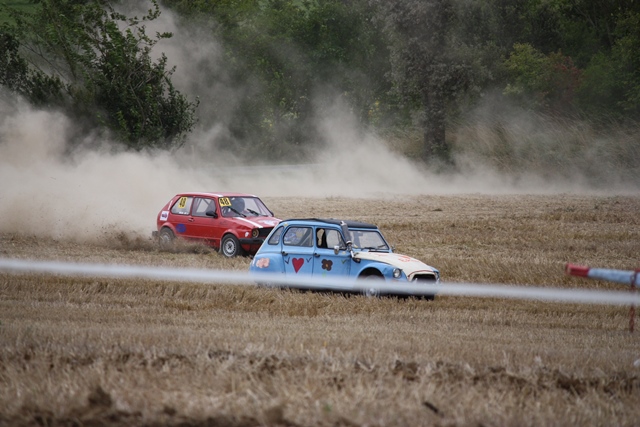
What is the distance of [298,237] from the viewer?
538 inches

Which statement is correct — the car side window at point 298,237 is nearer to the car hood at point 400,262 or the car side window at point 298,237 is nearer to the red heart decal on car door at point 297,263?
the red heart decal on car door at point 297,263

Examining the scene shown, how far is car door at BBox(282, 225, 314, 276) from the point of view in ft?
43.8

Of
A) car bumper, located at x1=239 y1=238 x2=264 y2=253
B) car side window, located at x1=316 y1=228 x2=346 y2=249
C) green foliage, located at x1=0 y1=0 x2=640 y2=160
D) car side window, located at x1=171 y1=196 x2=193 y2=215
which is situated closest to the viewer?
car side window, located at x1=316 y1=228 x2=346 y2=249

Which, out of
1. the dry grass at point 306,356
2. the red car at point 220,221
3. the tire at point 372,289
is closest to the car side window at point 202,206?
the red car at point 220,221

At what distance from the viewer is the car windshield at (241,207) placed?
19.3m

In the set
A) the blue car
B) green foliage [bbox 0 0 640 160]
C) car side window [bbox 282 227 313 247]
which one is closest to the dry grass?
the blue car

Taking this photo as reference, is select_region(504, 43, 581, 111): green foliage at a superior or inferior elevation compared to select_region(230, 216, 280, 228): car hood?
superior

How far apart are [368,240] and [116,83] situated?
16.3m

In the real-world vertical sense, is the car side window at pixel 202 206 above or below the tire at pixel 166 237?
above

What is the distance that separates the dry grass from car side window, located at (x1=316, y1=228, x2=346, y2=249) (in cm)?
108

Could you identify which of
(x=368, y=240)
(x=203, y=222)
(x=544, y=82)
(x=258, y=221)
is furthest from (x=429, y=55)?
(x=368, y=240)

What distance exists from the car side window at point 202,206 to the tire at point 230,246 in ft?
3.43

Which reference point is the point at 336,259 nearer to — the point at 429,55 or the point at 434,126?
the point at 429,55

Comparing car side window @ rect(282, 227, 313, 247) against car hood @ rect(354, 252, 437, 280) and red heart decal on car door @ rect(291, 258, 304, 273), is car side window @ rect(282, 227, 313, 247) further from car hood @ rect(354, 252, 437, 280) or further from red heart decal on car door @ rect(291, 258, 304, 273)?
car hood @ rect(354, 252, 437, 280)
